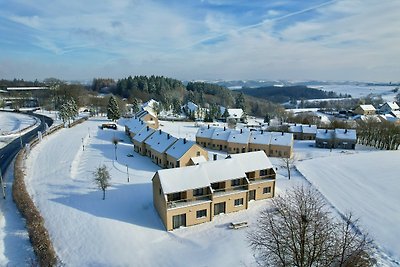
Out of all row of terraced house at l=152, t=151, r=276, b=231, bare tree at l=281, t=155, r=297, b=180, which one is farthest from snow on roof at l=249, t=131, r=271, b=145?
row of terraced house at l=152, t=151, r=276, b=231

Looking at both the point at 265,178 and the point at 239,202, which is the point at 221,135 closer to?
the point at 265,178

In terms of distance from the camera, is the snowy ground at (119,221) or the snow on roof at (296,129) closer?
the snowy ground at (119,221)

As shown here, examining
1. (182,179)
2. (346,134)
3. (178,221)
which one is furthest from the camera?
(346,134)

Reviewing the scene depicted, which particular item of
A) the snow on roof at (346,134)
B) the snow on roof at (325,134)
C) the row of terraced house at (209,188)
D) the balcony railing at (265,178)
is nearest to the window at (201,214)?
the row of terraced house at (209,188)

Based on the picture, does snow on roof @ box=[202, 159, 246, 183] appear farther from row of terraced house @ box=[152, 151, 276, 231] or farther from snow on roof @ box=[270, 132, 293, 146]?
snow on roof @ box=[270, 132, 293, 146]

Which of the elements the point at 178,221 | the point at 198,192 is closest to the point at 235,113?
the point at 198,192

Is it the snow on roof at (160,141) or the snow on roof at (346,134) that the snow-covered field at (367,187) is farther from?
the snow on roof at (160,141)
